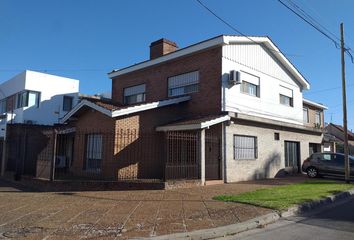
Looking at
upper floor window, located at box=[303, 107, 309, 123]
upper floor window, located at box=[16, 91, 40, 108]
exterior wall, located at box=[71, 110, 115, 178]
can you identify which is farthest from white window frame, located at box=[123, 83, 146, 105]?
upper floor window, located at box=[303, 107, 309, 123]

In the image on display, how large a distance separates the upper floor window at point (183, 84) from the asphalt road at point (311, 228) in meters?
10.2

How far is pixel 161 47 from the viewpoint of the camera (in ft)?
70.8

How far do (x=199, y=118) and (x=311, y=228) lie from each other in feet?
30.9

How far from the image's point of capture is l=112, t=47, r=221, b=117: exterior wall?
1727 centimetres

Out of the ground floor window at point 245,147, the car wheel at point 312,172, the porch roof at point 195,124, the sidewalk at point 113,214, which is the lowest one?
the sidewalk at point 113,214

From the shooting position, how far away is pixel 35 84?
25406 mm

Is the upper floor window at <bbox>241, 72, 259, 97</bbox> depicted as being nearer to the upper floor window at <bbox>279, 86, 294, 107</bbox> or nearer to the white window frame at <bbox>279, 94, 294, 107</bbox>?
the upper floor window at <bbox>279, 86, 294, 107</bbox>

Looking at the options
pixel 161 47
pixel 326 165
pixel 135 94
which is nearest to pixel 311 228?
pixel 326 165

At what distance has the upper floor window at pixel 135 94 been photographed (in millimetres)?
21516

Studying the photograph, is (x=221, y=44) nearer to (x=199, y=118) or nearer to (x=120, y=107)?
(x=199, y=118)

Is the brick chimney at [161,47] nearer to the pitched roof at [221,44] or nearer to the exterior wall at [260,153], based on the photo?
the pitched roof at [221,44]

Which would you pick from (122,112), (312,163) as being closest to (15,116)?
(122,112)

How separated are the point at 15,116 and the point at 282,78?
19013 mm

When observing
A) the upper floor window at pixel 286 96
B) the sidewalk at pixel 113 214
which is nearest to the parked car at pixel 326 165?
the upper floor window at pixel 286 96
